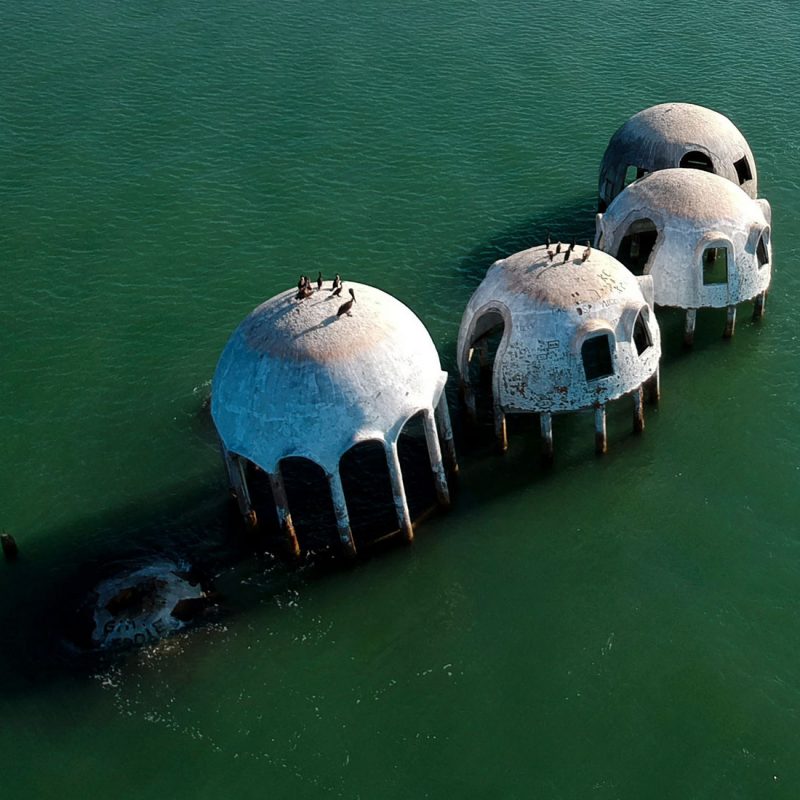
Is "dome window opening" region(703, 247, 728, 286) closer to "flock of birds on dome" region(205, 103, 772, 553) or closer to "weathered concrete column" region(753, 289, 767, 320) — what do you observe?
"flock of birds on dome" region(205, 103, 772, 553)

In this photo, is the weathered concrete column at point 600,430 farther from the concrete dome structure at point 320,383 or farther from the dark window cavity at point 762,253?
the dark window cavity at point 762,253

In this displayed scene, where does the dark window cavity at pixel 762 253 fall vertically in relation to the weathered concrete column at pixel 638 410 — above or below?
above

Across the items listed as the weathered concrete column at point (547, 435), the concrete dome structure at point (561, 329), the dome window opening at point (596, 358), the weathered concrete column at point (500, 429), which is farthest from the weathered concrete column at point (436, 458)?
the dome window opening at point (596, 358)

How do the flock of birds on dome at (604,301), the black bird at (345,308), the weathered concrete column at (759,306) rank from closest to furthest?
the black bird at (345,308)
the flock of birds on dome at (604,301)
the weathered concrete column at (759,306)

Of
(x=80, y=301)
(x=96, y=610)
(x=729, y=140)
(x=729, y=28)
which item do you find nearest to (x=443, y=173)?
(x=729, y=140)

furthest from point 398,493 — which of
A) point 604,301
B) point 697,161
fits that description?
point 697,161

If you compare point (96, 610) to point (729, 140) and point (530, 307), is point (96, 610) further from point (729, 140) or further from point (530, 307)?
point (729, 140)

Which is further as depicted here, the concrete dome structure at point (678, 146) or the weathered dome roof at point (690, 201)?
the concrete dome structure at point (678, 146)
